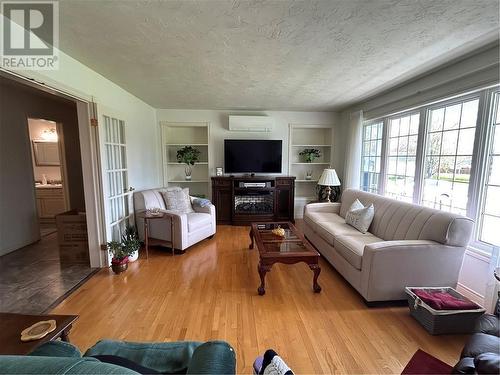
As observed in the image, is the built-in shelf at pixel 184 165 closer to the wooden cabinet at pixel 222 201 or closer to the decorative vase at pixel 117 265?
the wooden cabinet at pixel 222 201

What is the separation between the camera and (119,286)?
241 cm

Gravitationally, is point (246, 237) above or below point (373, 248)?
below

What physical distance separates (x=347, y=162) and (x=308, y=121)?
4.16 feet

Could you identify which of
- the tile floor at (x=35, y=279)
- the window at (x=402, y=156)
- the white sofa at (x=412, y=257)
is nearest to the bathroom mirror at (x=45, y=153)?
the tile floor at (x=35, y=279)

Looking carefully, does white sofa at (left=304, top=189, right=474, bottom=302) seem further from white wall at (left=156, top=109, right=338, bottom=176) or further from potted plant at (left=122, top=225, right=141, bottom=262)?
white wall at (left=156, top=109, right=338, bottom=176)

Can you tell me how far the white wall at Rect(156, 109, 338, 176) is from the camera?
4762 mm

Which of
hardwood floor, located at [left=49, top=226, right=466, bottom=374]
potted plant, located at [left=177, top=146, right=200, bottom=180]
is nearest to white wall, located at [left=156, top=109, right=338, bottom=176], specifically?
potted plant, located at [left=177, top=146, right=200, bottom=180]

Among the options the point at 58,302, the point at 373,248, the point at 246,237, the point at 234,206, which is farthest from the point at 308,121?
the point at 58,302

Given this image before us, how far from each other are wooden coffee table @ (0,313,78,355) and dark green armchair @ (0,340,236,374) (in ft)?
0.55

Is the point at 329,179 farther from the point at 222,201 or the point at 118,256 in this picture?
the point at 118,256

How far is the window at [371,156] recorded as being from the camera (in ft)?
12.8

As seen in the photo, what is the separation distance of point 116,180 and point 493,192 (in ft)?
13.6

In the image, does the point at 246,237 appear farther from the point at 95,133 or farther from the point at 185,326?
the point at 95,133

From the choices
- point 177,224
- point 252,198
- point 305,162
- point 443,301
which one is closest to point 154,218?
point 177,224
